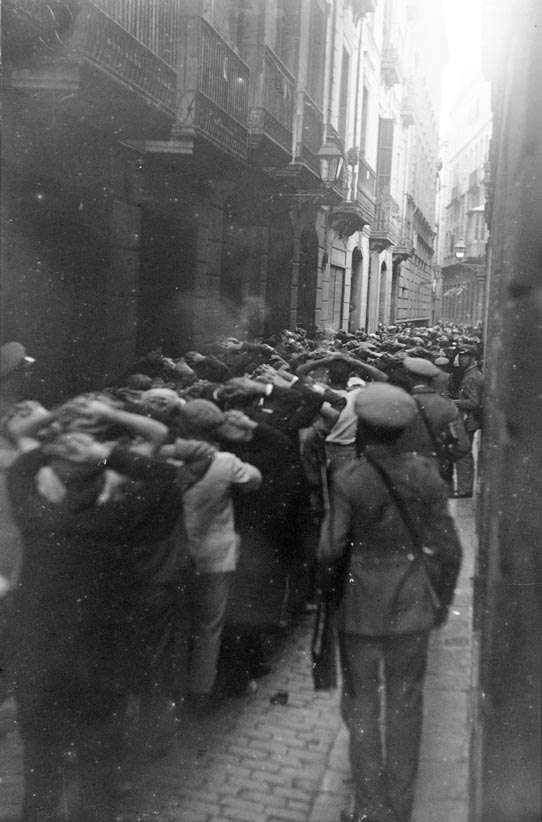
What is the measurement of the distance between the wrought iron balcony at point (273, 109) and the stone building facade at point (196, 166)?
17 millimetres

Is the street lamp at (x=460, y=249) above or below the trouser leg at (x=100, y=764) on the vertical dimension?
above

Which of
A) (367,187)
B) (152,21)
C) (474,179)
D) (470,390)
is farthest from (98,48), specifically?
(367,187)

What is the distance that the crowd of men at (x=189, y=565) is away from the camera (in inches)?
90.4

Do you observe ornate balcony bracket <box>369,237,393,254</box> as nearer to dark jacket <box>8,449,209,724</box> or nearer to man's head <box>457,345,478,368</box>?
man's head <box>457,345,478,368</box>

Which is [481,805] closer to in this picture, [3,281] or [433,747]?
[433,747]

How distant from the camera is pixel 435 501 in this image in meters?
2.47

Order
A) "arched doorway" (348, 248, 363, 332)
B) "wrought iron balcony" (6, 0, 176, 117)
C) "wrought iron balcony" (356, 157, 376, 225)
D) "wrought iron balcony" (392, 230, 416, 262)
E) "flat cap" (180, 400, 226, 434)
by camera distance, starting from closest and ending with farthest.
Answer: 1. "flat cap" (180, 400, 226, 434)
2. "wrought iron balcony" (6, 0, 176, 117)
3. "wrought iron balcony" (392, 230, 416, 262)
4. "arched doorway" (348, 248, 363, 332)
5. "wrought iron balcony" (356, 157, 376, 225)

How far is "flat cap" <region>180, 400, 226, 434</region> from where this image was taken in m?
2.46

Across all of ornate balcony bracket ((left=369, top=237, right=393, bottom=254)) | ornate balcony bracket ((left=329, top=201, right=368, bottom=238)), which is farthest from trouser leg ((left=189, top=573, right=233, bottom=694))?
ornate balcony bracket ((left=329, top=201, right=368, bottom=238))

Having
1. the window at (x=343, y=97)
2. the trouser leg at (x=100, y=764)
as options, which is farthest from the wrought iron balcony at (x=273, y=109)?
the trouser leg at (x=100, y=764)

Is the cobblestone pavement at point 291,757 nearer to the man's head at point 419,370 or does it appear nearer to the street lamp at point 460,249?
the man's head at point 419,370

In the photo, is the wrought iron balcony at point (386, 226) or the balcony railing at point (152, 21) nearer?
the balcony railing at point (152, 21)

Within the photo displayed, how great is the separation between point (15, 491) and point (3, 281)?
57 centimetres

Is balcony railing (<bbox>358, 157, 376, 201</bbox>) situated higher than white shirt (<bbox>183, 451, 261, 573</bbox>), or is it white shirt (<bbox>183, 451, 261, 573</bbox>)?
balcony railing (<bbox>358, 157, 376, 201</bbox>)
